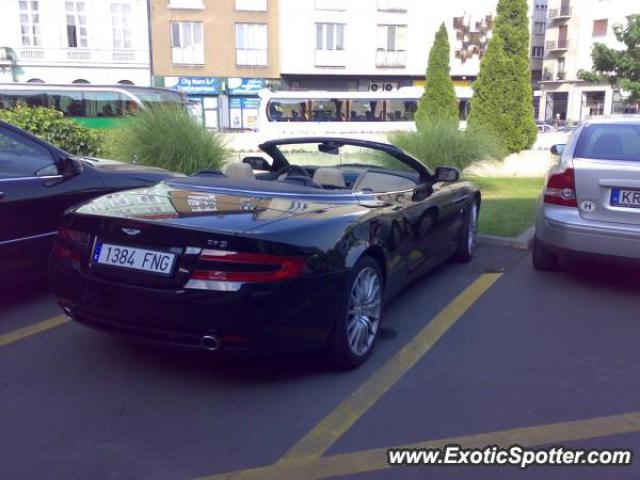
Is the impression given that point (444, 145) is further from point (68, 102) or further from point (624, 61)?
point (624, 61)

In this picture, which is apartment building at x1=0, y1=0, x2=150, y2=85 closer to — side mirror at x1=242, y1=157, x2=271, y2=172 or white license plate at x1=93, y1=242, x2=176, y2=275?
side mirror at x1=242, y1=157, x2=271, y2=172

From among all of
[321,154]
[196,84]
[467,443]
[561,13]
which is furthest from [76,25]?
[467,443]

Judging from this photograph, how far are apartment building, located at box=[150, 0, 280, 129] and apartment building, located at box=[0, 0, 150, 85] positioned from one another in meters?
1.49

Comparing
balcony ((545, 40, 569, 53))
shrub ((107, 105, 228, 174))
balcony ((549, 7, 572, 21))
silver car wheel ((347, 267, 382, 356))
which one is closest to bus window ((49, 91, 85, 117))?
shrub ((107, 105, 228, 174))

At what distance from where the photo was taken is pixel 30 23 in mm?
37844

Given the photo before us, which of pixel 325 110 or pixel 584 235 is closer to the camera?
pixel 584 235

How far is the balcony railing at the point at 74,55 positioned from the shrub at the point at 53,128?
3146 centimetres

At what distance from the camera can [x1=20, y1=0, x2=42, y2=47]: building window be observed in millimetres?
37562

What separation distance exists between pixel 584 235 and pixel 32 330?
433 cm

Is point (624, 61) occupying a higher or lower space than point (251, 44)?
lower

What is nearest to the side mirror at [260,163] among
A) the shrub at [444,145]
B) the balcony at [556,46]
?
the shrub at [444,145]

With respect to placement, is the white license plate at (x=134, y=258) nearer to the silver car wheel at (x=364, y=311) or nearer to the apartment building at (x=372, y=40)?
the silver car wheel at (x=364, y=311)

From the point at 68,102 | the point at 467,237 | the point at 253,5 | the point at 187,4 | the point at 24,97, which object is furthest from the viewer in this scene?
the point at 253,5

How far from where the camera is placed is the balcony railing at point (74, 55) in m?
38.2
